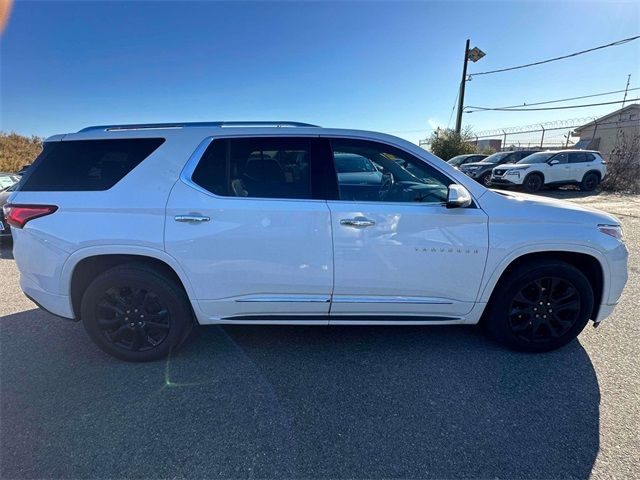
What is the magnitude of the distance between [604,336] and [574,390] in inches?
43.6

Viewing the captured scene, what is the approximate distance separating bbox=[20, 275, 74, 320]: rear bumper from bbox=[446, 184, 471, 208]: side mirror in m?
3.08

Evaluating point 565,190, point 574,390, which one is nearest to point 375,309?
point 574,390

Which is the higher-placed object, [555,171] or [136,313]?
[555,171]

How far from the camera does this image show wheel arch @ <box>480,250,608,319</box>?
2.71m

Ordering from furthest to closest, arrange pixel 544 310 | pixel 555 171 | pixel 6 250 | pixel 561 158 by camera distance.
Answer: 1. pixel 561 158
2. pixel 555 171
3. pixel 6 250
4. pixel 544 310

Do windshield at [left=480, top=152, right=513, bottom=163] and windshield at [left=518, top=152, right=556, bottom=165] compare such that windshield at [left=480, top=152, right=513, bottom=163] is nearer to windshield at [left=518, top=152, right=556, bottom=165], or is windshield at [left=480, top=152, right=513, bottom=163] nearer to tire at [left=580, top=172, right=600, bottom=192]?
windshield at [left=518, top=152, right=556, bottom=165]

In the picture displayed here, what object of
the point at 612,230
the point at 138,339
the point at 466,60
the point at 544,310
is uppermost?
the point at 466,60

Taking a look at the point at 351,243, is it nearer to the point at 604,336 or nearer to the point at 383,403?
the point at 383,403

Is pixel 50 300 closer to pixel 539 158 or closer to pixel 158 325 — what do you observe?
pixel 158 325

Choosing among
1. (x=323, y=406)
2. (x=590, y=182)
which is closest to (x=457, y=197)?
(x=323, y=406)

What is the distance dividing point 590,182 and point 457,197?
638 inches

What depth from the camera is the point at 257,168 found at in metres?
2.69

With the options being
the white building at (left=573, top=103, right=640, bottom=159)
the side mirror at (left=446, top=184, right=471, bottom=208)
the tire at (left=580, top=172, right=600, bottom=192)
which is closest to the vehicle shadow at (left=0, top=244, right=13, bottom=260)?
the side mirror at (left=446, top=184, right=471, bottom=208)

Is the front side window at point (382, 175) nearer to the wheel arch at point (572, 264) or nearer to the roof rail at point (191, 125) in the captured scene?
the roof rail at point (191, 125)
